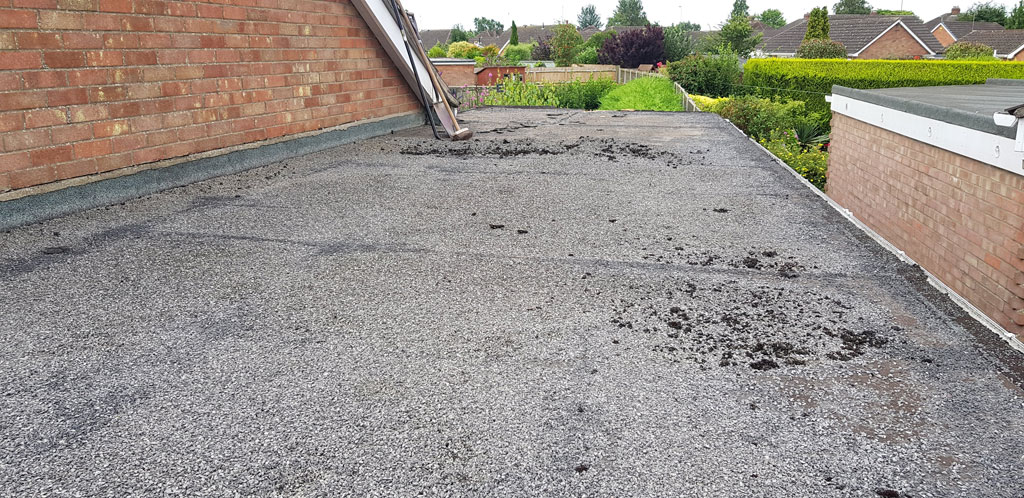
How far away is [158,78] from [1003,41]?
72506mm

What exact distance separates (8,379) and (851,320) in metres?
3.42

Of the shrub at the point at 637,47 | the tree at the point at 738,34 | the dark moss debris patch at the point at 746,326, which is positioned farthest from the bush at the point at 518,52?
the dark moss debris patch at the point at 746,326

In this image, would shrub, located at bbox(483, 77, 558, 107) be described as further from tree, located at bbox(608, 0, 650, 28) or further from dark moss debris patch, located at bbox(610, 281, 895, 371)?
tree, located at bbox(608, 0, 650, 28)

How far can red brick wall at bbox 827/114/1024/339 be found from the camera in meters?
4.27

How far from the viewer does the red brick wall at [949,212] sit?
4270 mm

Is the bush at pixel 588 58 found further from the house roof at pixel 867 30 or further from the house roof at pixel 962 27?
the house roof at pixel 962 27

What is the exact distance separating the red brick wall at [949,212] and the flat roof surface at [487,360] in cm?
95

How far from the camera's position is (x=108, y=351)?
2.72 meters

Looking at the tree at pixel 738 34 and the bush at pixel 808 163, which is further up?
the tree at pixel 738 34

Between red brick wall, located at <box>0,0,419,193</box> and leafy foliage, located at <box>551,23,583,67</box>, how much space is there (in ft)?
141

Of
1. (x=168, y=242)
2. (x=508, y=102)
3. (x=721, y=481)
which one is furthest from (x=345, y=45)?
(x=508, y=102)

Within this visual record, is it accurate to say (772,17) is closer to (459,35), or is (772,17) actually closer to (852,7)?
(852,7)

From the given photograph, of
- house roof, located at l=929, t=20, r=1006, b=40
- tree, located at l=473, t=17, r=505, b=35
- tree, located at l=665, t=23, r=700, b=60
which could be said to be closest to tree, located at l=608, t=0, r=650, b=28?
tree, located at l=473, t=17, r=505, b=35

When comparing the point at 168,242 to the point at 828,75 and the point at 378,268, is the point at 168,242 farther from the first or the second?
the point at 828,75
